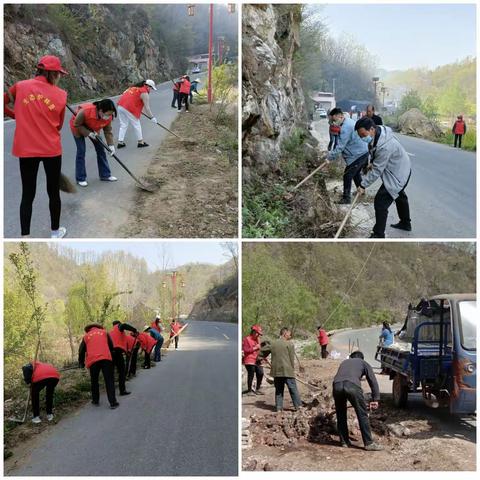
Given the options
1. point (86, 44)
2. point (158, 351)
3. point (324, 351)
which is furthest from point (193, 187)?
point (86, 44)

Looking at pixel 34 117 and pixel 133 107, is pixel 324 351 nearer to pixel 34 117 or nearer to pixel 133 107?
pixel 133 107

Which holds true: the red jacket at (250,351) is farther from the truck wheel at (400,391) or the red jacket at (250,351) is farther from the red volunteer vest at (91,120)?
the red volunteer vest at (91,120)

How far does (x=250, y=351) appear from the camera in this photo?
6.21 metres

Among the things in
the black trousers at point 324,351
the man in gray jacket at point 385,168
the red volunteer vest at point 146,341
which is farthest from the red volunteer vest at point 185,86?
the black trousers at point 324,351

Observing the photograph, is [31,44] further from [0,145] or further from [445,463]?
[445,463]

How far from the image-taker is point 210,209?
554cm

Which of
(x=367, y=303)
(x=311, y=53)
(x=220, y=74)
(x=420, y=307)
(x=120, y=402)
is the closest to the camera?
(x=120, y=402)

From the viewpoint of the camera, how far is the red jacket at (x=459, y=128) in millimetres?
8310

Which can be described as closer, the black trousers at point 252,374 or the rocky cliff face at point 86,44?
the black trousers at point 252,374

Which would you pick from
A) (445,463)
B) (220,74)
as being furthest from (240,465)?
(220,74)

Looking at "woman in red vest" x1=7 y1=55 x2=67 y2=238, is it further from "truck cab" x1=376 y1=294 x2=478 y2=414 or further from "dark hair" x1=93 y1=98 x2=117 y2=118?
"truck cab" x1=376 y1=294 x2=478 y2=414

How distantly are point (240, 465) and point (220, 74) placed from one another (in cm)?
552

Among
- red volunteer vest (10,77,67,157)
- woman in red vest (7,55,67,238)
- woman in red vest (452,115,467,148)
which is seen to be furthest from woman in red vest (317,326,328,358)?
red volunteer vest (10,77,67,157)

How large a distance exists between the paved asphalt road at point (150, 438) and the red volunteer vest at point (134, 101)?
11.8 ft
